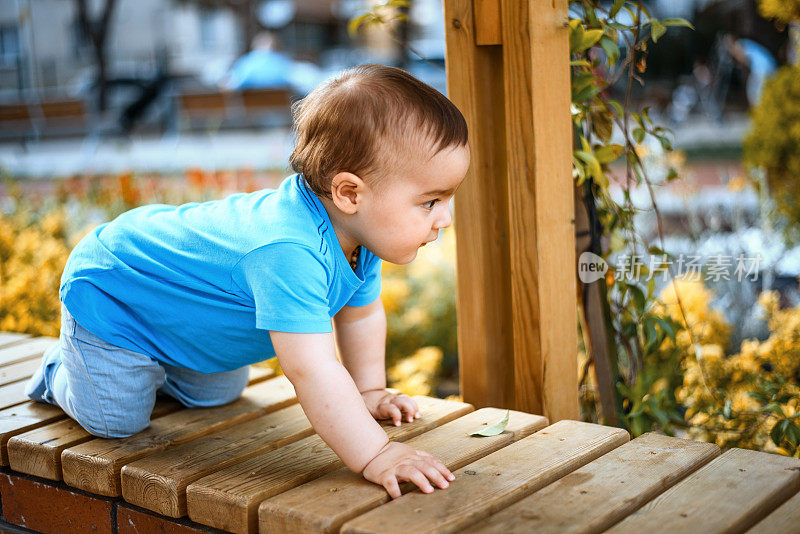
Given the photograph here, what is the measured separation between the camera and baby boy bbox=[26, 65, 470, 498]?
1.66 m

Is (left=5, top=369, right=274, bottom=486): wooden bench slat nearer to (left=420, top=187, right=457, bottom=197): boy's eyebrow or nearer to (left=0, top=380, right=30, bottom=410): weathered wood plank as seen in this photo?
(left=0, top=380, right=30, bottom=410): weathered wood plank

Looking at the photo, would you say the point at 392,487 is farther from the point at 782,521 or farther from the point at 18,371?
the point at 18,371

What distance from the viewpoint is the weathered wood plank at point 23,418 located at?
2.02m

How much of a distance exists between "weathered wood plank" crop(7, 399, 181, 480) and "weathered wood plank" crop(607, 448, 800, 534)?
1225 millimetres

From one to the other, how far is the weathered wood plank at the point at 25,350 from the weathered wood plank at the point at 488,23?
67.9 inches

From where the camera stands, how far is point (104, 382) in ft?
6.46

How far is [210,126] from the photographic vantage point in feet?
44.4

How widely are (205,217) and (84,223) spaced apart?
130 inches

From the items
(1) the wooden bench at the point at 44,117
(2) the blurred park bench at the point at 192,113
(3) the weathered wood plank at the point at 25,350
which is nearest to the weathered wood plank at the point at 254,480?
(3) the weathered wood plank at the point at 25,350


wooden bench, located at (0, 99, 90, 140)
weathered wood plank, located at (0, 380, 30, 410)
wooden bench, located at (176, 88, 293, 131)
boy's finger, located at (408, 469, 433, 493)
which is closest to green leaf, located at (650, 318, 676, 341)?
boy's finger, located at (408, 469, 433, 493)

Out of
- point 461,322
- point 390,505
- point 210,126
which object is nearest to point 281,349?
point 390,505

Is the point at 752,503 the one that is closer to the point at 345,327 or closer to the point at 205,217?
the point at 345,327

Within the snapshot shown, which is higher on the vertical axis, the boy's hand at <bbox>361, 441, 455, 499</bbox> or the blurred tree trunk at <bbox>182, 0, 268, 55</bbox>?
the blurred tree trunk at <bbox>182, 0, 268, 55</bbox>

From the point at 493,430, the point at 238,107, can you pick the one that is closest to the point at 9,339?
the point at 493,430
